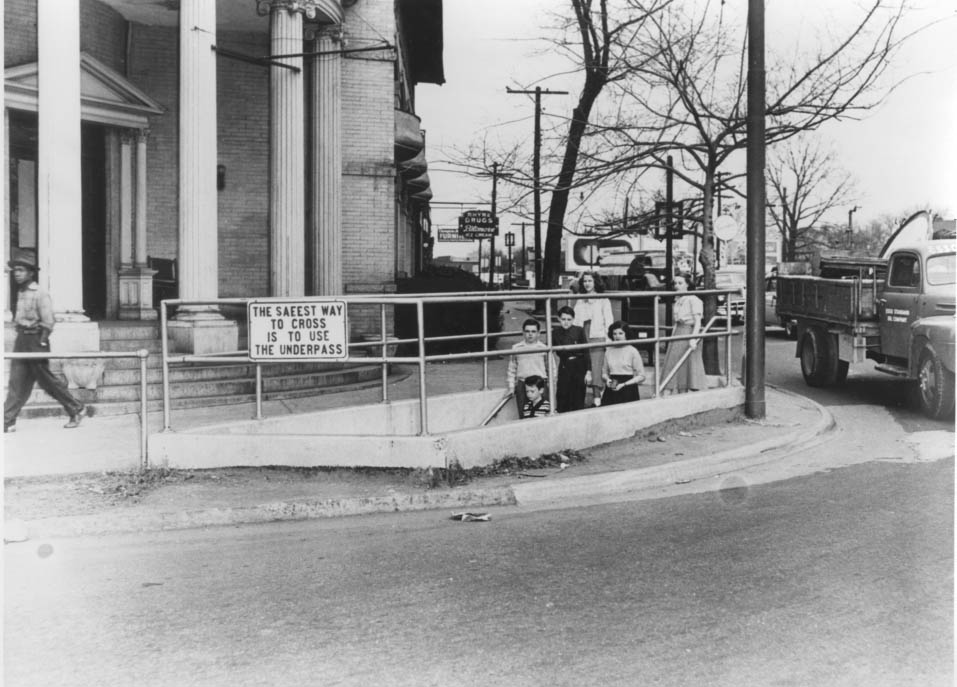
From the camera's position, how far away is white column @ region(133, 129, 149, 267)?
631 inches

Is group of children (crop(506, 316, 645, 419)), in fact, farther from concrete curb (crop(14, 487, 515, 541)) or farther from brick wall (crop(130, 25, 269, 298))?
brick wall (crop(130, 25, 269, 298))

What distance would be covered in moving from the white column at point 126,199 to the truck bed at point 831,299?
11.1 m

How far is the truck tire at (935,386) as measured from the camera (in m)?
11.5

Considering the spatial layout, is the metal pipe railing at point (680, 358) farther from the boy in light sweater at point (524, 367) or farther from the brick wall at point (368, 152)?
the brick wall at point (368, 152)

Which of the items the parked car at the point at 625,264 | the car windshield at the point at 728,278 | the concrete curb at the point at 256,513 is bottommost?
the concrete curb at the point at 256,513

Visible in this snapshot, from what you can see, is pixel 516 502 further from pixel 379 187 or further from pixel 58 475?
pixel 379 187

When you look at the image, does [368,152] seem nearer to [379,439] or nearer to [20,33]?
[20,33]

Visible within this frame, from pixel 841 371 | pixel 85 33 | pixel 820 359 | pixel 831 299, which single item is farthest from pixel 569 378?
pixel 85 33

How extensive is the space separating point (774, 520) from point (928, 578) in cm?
157

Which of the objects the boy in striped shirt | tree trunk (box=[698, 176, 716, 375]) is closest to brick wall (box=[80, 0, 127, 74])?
the boy in striped shirt

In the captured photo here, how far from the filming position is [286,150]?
14500 millimetres

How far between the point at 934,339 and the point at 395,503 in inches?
291

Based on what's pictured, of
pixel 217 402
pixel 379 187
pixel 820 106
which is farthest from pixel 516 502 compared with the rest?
pixel 379 187

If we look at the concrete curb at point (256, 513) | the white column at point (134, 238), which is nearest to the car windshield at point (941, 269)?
the concrete curb at point (256, 513)
